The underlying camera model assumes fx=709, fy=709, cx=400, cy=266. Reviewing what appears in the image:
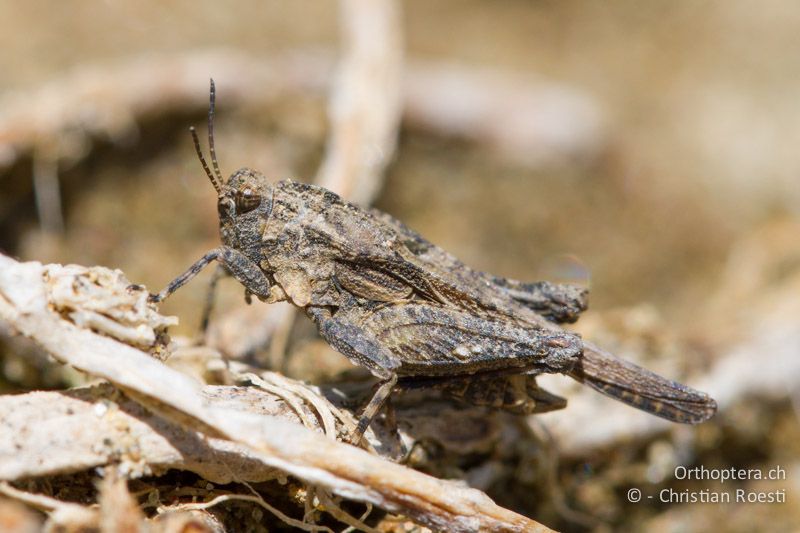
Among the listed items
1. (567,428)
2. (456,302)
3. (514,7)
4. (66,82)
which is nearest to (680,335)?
(567,428)

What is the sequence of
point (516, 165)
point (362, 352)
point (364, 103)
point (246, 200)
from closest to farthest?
point (362, 352) < point (246, 200) < point (364, 103) < point (516, 165)

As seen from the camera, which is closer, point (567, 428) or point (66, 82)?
point (567, 428)

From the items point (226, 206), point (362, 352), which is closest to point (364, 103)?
point (226, 206)

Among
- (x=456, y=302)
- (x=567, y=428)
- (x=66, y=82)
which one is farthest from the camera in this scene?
(x=66, y=82)

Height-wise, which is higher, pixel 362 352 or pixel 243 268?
pixel 243 268

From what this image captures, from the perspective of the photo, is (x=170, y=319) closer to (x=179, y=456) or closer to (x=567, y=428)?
(x=179, y=456)

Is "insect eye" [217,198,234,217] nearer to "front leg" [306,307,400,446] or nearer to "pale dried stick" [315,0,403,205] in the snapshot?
"front leg" [306,307,400,446]

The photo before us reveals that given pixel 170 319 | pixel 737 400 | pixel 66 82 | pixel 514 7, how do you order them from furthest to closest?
pixel 514 7, pixel 66 82, pixel 737 400, pixel 170 319

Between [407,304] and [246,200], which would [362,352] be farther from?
[246,200]
